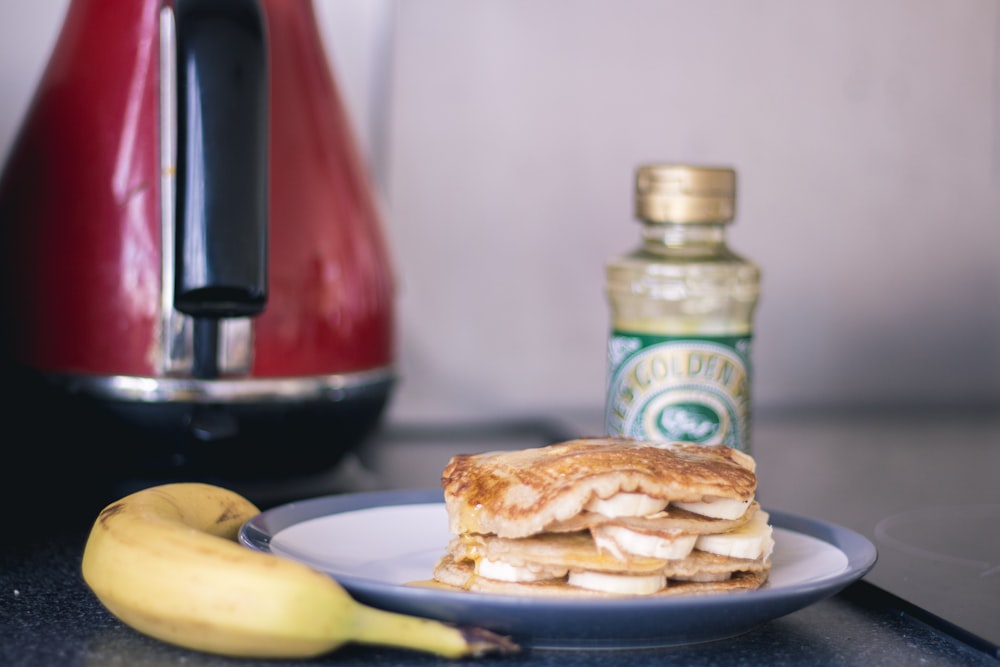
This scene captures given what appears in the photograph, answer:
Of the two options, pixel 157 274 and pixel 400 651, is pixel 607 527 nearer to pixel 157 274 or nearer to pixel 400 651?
pixel 400 651

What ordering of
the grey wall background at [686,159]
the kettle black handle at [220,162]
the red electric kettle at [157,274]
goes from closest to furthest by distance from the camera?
1. the kettle black handle at [220,162]
2. the red electric kettle at [157,274]
3. the grey wall background at [686,159]

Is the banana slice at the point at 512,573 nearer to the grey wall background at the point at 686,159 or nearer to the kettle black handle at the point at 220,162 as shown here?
the kettle black handle at the point at 220,162

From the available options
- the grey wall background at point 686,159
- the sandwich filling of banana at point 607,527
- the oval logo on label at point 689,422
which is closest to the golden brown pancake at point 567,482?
the sandwich filling of banana at point 607,527

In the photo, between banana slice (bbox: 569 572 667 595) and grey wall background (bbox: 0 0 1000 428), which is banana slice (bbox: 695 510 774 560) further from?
grey wall background (bbox: 0 0 1000 428)

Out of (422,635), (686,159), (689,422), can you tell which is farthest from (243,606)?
(686,159)

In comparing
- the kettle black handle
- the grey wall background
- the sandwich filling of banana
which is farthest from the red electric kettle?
the grey wall background

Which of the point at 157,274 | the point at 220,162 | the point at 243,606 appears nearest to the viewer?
the point at 243,606
